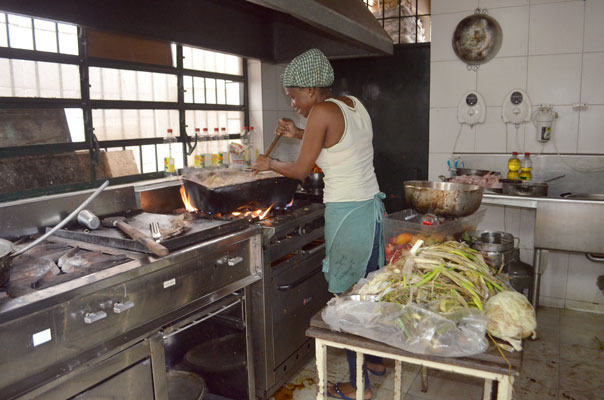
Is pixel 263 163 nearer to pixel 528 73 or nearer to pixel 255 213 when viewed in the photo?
pixel 255 213

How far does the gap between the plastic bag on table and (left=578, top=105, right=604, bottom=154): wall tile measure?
3078 mm

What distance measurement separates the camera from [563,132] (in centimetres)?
387

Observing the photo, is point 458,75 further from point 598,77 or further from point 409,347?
point 409,347

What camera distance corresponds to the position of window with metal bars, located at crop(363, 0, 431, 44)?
453 centimetres

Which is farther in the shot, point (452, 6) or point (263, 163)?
point (452, 6)

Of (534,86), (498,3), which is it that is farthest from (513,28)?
(534,86)

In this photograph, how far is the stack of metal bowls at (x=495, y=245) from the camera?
3.03 m

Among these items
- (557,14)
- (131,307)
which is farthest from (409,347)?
(557,14)

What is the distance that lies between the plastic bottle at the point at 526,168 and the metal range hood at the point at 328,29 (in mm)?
1487

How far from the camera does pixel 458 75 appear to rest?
4.18m

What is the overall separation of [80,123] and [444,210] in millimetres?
2076

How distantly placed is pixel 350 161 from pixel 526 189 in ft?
6.28

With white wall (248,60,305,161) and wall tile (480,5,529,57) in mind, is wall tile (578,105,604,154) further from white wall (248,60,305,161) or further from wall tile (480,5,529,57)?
white wall (248,60,305,161)

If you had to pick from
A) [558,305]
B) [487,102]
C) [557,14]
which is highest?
[557,14]
